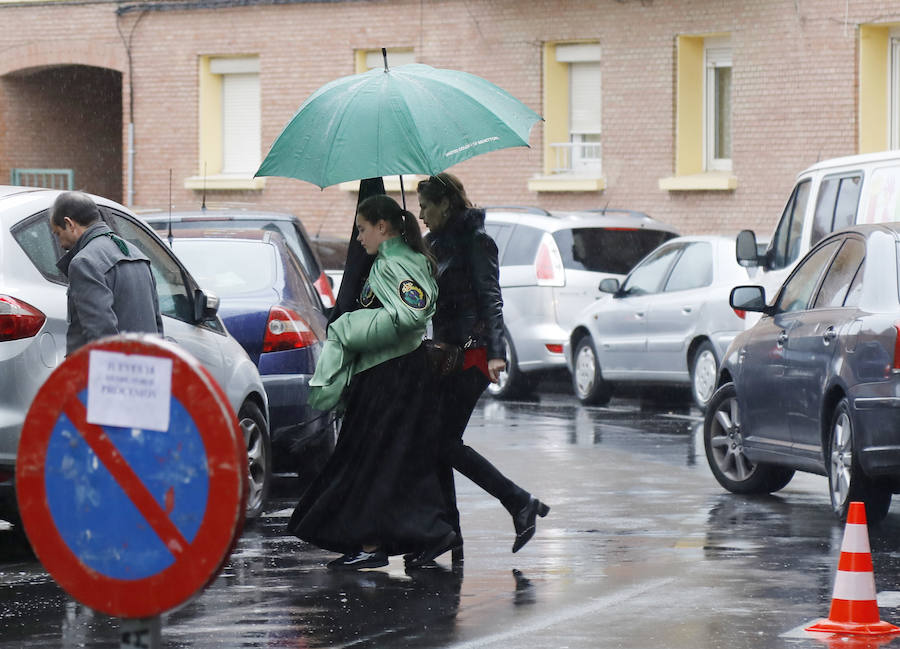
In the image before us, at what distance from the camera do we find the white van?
1327cm

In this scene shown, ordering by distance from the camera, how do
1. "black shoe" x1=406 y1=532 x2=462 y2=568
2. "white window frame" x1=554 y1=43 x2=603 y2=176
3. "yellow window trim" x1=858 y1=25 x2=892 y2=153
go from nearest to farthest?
"black shoe" x1=406 y1=532 x2=462 y2=568 < "yellow window trim" x1=858 y1=25 x2=892 y2=153 < "white window frame" x1=554 y1=43 x2=603 y2=176

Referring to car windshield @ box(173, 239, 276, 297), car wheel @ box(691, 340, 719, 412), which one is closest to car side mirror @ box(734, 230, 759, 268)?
car wheel @ box(691, 340, 719, 412)

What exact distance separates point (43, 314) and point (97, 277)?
1.69ft

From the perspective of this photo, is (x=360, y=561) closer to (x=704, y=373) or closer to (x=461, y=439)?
(x=461, y=439)

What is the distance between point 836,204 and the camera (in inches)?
554

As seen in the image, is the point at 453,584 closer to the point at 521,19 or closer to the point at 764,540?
the point at 764,540

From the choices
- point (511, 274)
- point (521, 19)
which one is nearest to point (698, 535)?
point (511, 274)

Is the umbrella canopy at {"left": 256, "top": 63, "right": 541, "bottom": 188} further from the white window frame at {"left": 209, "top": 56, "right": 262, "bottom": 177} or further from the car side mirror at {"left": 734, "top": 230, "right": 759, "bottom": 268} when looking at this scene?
the white window frame at {"left": 209, "top": 56, "right": 262, "bottom": 177}

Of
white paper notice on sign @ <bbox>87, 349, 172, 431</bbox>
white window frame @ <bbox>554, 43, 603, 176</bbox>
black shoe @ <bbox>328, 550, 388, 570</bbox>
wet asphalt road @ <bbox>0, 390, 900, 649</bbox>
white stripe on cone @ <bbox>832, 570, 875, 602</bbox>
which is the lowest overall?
wet asphalt road @ <bbox>0, 390, 900, 649</bbox>

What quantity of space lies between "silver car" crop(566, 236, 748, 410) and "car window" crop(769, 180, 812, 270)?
3.87ft

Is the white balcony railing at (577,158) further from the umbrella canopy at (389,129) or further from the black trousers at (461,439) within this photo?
A: the umbrella canopy at (389,129)

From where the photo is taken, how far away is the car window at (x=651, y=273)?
17.5 meters

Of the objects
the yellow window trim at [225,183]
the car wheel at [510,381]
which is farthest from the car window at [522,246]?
the yellow window trim at [225,183]

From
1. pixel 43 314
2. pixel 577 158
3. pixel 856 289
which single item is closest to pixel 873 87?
pixel 577 158
